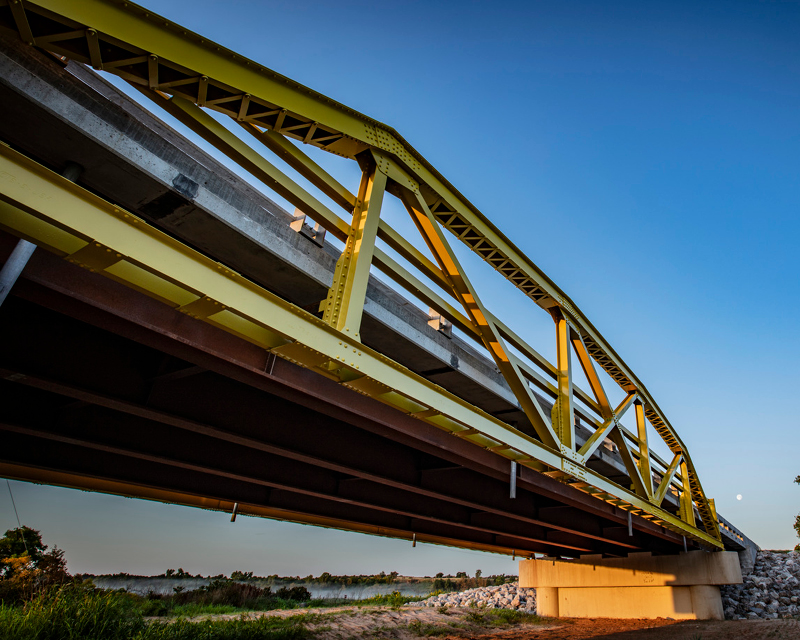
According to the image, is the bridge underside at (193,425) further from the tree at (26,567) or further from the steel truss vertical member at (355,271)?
the tree at (26,567)

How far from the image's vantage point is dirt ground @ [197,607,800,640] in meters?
15.4

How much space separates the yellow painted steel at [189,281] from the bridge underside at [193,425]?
799 millimetres

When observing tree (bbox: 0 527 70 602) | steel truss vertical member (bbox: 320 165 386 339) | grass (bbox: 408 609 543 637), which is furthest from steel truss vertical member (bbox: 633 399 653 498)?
tree (bbox: 0 527 70 602)

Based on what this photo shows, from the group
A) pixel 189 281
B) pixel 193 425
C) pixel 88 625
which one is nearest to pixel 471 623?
pixel 88 625

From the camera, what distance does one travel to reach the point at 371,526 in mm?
15102

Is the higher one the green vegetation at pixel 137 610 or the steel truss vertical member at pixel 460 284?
the steel truss vertical member at pixel 460 284

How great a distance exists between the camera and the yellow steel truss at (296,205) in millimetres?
3432

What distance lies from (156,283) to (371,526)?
13034 millimetres

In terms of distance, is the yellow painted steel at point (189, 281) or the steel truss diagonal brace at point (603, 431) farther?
the steel truss diagonal brace at point (603, 431)

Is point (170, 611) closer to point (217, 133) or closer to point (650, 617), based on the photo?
point (650, 617)

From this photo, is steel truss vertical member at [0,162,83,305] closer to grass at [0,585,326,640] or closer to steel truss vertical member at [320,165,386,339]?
steel truss vertical member at [320,165,386,339]

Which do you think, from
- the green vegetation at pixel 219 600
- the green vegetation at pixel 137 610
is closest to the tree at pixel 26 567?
the green vegetation at pixel 137 610

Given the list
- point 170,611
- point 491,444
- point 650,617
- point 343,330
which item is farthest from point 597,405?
point 170,611

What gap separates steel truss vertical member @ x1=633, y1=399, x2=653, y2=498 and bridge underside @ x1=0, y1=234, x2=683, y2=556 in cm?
117
